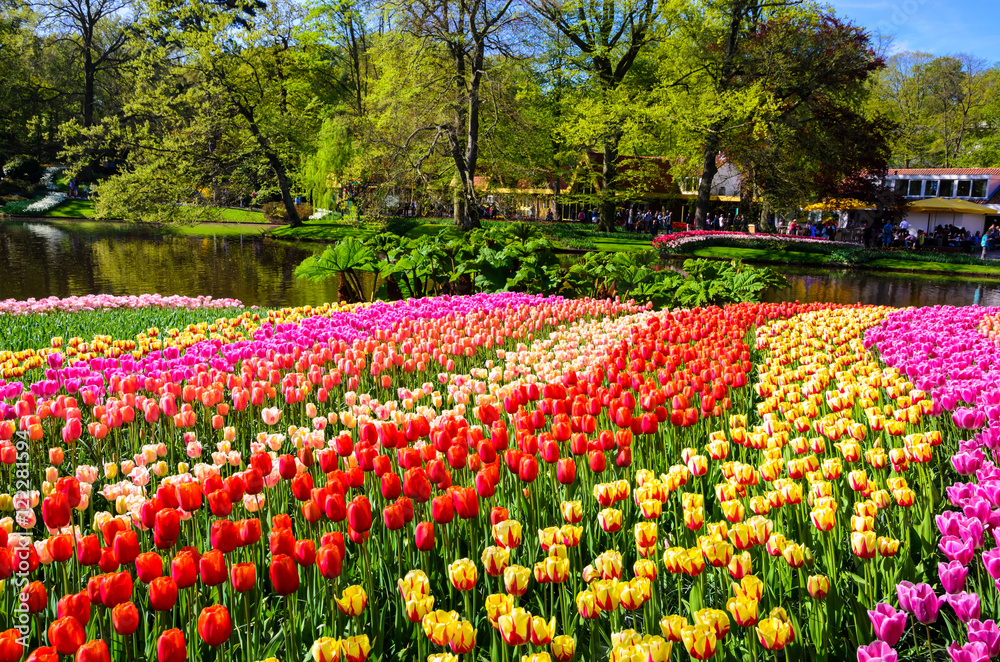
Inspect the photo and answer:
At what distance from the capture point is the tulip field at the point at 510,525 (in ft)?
5.74

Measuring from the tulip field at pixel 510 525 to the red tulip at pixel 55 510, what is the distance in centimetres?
1

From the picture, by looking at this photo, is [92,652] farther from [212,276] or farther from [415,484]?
[212,276]

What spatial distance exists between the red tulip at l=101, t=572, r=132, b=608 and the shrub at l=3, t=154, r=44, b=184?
58.6 metres

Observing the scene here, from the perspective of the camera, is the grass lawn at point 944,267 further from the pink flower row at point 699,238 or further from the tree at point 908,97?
the tree at point 908,97

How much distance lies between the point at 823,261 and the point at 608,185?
1264cm

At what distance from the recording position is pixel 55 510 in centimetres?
213

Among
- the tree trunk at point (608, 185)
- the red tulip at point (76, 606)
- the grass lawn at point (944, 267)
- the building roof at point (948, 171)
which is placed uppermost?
the building roof at point (948, 171)

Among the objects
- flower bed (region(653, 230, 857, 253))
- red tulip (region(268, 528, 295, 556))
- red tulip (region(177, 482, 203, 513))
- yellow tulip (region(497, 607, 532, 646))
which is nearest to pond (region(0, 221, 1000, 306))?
flower bed (region(653, 230, 857, 253))

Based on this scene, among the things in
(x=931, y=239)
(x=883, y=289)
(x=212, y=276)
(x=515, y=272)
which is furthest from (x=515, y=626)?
(x=931, y=239)

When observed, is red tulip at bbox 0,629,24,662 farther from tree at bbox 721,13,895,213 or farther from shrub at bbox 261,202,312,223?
shrub at bbox 261,202,312,223

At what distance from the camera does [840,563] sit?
8.02 feet

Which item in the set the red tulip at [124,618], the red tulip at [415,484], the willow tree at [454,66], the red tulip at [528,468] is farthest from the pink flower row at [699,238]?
the red tulip at [124,618]

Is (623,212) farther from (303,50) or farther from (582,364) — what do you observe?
(582,364)

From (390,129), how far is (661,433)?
22.1 metres
